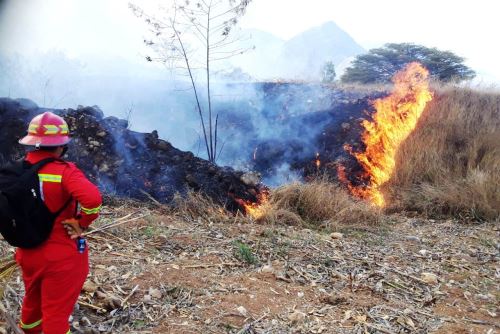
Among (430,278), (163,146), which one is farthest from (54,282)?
(163,146)

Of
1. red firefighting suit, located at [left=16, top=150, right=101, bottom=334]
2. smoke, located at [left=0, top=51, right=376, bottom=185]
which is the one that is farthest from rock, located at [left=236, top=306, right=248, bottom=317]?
smoke, located at [left=0, top=51, right=376, bottom=185]

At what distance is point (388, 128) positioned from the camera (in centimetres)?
1029

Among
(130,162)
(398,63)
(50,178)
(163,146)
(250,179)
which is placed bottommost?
(250,179)

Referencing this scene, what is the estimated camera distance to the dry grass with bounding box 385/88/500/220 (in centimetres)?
730

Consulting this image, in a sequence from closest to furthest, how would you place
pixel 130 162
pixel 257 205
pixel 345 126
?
pixel 257 205
pixel 130 162
pixel 345 126

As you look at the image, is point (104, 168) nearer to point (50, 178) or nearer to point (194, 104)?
point (50, 178)

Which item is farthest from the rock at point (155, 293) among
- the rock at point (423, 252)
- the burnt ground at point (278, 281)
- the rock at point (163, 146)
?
the rock at point (163, 146)

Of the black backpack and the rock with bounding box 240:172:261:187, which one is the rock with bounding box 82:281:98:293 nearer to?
the black backpack

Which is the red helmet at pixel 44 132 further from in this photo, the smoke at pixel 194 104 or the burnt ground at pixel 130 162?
the smoke at pixel 194 104

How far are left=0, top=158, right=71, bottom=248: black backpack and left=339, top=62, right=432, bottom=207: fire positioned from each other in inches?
277

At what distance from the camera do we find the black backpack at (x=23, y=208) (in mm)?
2334

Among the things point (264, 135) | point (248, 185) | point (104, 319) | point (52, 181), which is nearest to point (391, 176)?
point (248, 185)

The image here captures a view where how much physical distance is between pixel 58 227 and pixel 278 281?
Answer: 7.44 feet

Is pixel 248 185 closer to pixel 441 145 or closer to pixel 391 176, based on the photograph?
pixel 391 176
